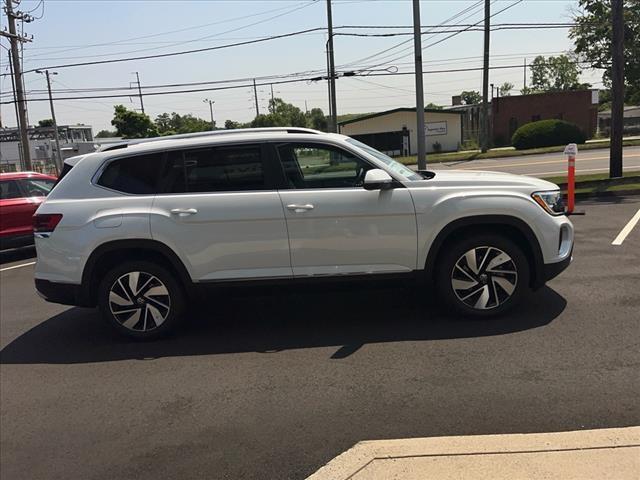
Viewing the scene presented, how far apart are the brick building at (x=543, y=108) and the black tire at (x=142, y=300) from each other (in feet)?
154

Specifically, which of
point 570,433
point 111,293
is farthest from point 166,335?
point 570,433

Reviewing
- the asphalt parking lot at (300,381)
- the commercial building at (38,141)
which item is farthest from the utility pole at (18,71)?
the commercial building at (38,141)

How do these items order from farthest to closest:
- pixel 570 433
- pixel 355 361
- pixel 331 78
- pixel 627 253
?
1. pixel 331 78
2. pixel 627 253
3. pixel 355 361
4. pixel 570 433

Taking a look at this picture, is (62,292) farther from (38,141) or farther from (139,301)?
(38,141)

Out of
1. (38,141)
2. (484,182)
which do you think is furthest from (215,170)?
(38,141)

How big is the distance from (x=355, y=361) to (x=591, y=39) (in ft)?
171

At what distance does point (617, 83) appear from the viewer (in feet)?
45.5

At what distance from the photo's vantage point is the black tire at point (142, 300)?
15.9 ft

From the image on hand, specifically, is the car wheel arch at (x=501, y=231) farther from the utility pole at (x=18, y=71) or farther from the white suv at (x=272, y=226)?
the utility pole at (x=18, y=71)

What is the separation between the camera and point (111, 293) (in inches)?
192

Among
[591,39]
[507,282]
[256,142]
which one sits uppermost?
[591,39]

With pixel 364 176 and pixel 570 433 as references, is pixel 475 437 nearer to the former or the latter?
pixel 570 433

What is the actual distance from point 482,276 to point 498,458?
2.25m

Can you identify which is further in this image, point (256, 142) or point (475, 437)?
point (256, 142)
